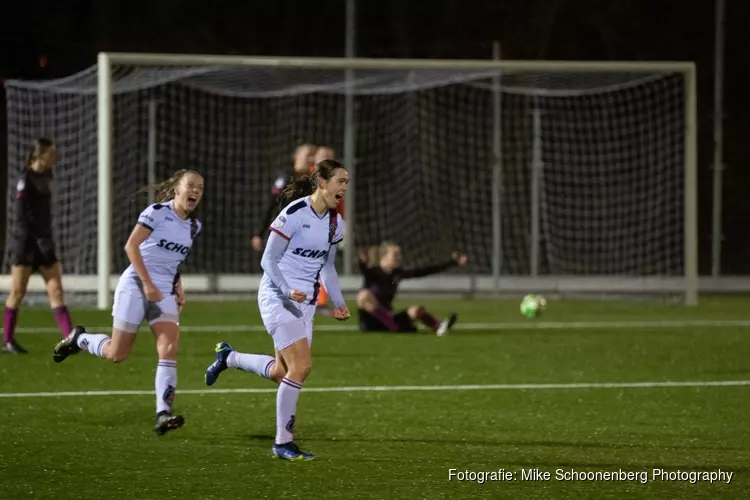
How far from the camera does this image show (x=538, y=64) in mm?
19016

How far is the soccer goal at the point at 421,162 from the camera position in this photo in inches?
771

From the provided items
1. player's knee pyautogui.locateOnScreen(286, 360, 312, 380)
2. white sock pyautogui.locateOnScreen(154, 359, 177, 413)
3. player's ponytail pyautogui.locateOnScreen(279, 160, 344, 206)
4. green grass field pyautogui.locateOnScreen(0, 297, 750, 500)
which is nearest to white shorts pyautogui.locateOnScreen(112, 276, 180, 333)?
white sock pyautogui.locateOnScreen(154, 359, 177, 413)

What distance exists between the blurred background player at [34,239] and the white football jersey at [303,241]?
5.40 m

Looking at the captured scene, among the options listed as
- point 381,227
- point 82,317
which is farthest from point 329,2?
point 82,317

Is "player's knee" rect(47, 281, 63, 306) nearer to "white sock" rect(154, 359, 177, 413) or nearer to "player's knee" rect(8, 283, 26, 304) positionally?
"player's knee" rect(8, 283, 26, 304)

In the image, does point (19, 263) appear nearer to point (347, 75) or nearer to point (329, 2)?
point (347, 75)

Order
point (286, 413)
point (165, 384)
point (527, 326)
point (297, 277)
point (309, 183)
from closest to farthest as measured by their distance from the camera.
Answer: point (286, 413)
point (297, 277)
point (309, 183)
point (165, 384)
point (527, 326)

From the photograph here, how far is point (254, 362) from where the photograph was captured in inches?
350

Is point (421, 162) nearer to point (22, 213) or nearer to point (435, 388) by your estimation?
point (22, 213)

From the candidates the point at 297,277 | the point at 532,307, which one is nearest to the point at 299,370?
the point at 297,277

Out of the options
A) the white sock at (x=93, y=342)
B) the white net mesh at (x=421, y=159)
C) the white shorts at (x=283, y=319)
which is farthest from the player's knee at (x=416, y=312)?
the white shorts at (x=283, y=319)

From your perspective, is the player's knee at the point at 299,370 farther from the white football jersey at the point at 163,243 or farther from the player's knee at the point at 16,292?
the player's knee at the point at 16,292

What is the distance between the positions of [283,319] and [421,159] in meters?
17.1

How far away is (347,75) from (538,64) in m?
4.09
